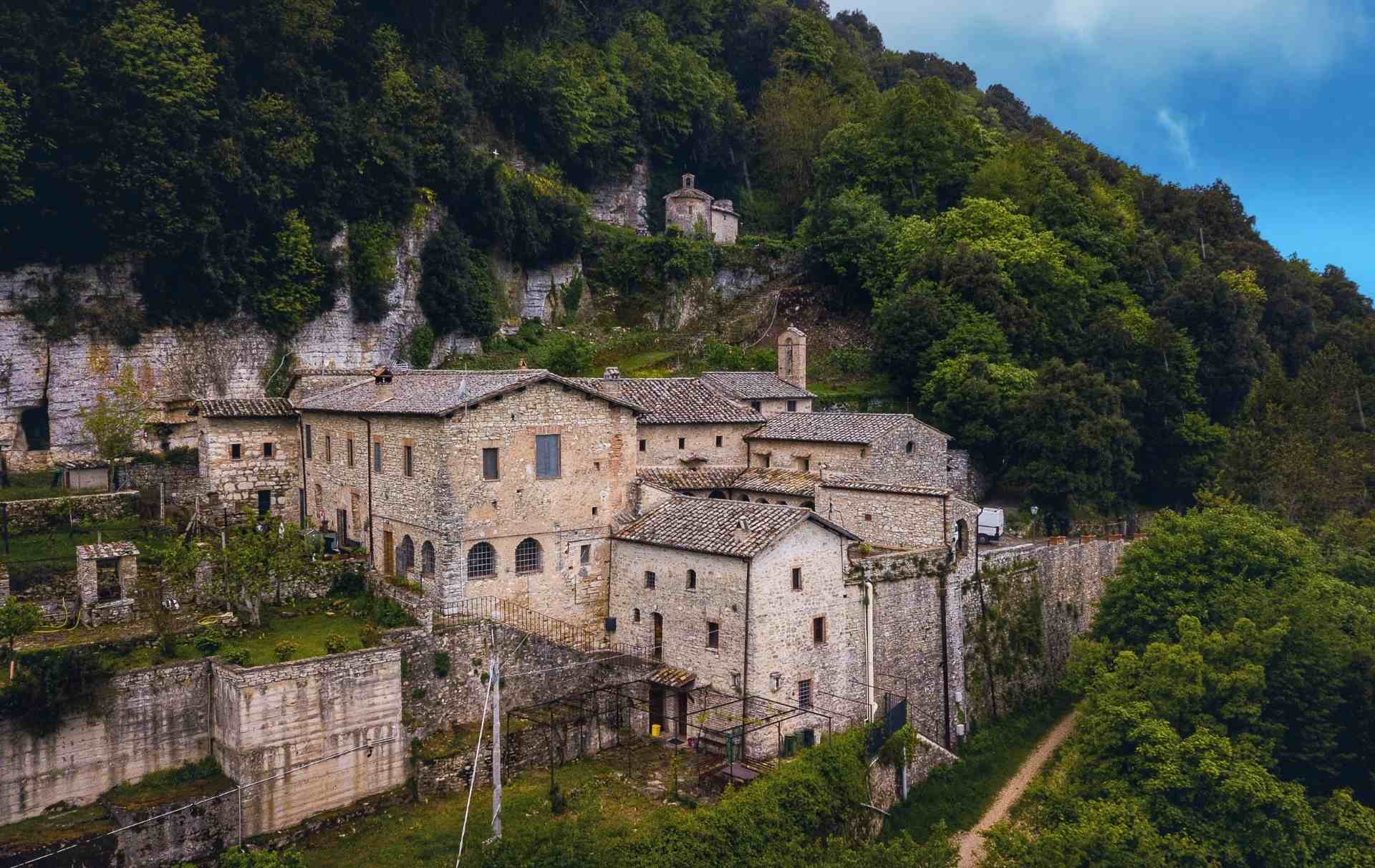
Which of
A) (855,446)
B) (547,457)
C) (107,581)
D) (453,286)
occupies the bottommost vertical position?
(107,581)

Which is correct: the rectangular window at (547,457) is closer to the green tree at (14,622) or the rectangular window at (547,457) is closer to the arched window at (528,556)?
the arched window at (528,556)

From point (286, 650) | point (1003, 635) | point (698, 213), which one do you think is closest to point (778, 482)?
point (1003, 635)

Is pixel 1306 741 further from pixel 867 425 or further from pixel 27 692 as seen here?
pixel 27 692

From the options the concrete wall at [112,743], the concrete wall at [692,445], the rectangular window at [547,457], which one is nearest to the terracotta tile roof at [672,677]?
the rectangular window at [547,457]

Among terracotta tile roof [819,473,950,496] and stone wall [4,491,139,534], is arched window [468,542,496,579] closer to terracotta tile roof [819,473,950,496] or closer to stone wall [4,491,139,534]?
terracotta tile roof [819,473,950,496]

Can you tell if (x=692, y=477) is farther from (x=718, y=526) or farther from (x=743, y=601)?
(x=743, y=601)

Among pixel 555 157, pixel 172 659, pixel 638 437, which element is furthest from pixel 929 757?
pixel 555 157
